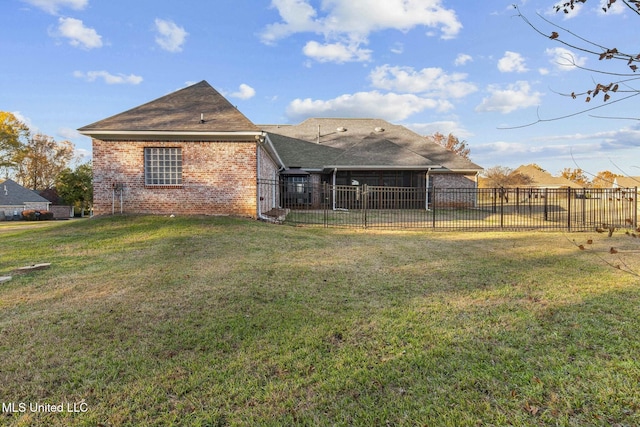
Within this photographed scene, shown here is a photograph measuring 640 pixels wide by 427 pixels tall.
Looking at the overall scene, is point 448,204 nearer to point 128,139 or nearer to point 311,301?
point 128,139

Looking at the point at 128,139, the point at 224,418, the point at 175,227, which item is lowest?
the point at 224,418

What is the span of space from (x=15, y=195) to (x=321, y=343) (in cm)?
5109

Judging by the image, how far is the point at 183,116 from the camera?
13.1m

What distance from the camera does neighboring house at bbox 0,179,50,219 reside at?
1537 inches

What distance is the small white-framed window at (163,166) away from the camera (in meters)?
12.6

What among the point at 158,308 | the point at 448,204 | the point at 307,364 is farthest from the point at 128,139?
the point at 448,204

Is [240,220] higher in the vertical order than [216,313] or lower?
higher

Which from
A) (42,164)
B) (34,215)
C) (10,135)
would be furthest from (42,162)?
(34,215)

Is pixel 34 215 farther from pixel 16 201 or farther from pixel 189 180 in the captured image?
pixel 189 180

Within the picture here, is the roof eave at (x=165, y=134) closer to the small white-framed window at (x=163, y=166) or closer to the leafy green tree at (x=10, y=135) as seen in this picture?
the small white-framed window at (x=163, y=166)

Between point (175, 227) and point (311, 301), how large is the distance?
23.9 ft

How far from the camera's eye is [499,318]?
156 inches

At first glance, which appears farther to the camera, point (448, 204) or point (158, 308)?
point (448, 204)

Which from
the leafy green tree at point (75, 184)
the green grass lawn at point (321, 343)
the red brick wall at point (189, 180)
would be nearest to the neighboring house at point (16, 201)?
the leafy green tree at point (75, 184)
